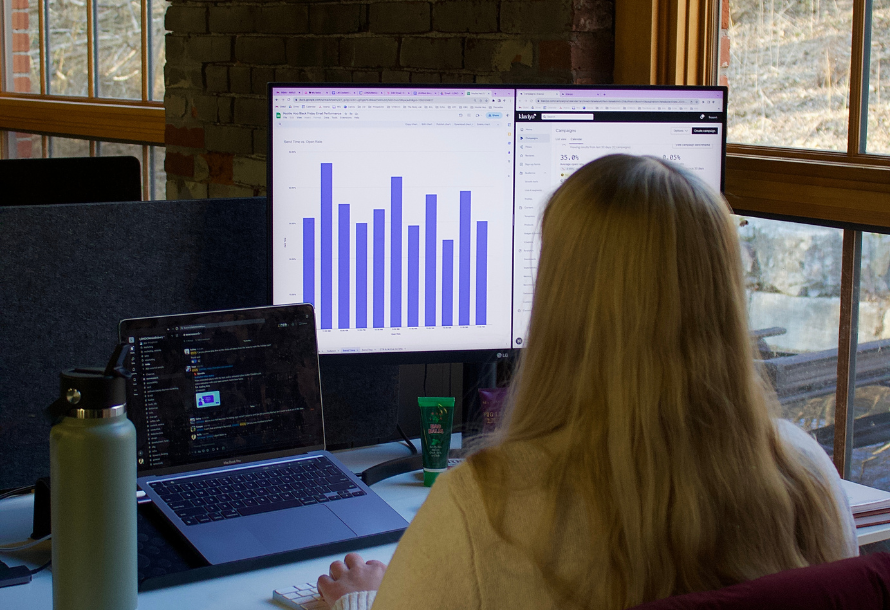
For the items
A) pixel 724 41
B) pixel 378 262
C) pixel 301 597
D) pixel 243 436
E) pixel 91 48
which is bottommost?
pixel 301 597

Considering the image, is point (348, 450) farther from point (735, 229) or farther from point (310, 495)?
point (735, 229)

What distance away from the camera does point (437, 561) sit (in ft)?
2.53

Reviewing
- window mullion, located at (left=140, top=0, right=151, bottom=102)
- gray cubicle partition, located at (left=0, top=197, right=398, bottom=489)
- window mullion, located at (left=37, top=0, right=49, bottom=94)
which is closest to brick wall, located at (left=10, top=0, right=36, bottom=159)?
window mullion, located at (left=37, top=0, right=49, bottom=94)

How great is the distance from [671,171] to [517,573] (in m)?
0.36

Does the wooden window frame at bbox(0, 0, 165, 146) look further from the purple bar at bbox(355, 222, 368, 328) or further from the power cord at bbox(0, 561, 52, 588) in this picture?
the power cord at bbox(0, 561, 52, 588)

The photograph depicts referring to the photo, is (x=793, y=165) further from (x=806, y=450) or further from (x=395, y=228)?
(x=806, y=450)

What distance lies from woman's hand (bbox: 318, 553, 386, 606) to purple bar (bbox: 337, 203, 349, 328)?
43 centimetres

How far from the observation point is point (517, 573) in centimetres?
76

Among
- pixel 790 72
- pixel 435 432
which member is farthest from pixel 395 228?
pixel 790 72

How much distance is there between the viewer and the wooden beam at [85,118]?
322cm

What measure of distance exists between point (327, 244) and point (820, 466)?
0.76 m

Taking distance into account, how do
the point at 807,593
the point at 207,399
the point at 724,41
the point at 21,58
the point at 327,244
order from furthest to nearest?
the point at 21,58 → the point at 724,41 → the point at 327,244 → the point at 207,399 → the point at 807,593

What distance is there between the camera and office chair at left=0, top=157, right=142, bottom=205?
1.66m

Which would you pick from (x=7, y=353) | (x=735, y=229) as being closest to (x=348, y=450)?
(x=7, y=353)
